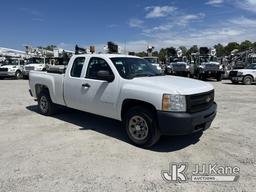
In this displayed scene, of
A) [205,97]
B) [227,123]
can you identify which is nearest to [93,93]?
[205,97]

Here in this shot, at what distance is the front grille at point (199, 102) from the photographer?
16.3ft

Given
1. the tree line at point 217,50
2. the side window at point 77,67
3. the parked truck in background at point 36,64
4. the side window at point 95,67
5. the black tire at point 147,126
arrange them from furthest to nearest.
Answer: the tree line at point 217,50 → the parked truck in background at point 36,64 → the side window at point 77,67 → the side window at point 95,67 → the black tire at point 147,126

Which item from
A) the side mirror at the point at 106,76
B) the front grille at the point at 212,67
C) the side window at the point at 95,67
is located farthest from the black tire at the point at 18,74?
the side mirror at the point at 106,76

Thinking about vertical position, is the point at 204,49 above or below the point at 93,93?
above

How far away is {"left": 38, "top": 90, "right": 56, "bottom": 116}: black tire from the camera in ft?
26.4

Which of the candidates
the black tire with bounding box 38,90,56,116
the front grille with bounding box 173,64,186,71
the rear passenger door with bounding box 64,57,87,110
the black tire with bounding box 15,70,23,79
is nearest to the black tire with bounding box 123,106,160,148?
the rear passenger door with bounding box 64,57,87,110

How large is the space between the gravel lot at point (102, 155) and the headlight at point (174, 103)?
2.85ft

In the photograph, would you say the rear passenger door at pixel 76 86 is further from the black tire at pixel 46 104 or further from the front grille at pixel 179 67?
the front grille at pixel 179 67

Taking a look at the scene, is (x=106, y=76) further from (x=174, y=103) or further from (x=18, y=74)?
(x=18, y=74)

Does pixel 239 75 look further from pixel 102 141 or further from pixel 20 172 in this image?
pixel 20 172

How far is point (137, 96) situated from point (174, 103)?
2.52 ft

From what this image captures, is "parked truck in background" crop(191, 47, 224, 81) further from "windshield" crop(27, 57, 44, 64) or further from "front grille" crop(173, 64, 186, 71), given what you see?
"windshield" crop(27, 57, 44, 64)

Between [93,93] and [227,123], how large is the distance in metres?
3.73

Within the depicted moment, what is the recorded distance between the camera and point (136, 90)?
531 centimetres
